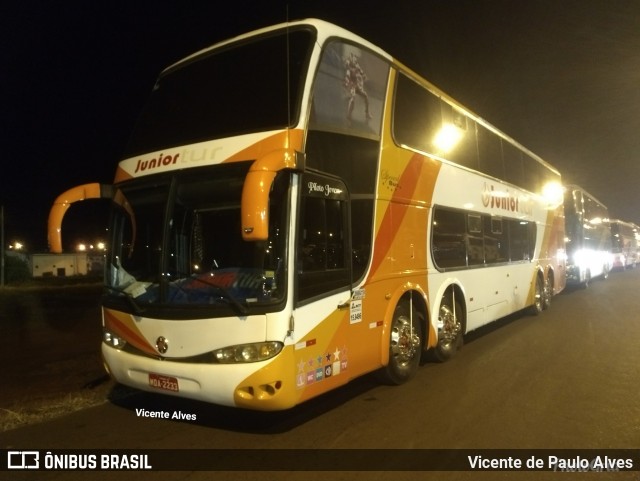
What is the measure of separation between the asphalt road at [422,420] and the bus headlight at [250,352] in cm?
87

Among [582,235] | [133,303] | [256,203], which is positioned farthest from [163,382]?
[582,235]

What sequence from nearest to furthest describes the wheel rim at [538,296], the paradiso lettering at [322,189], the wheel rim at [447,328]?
the paradiso lettering at [322,189] < the wheel rim at [447,328] < the wheel rim at [538,296]

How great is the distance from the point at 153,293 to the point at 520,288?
8951 millimetres

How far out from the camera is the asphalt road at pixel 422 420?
4.41 m

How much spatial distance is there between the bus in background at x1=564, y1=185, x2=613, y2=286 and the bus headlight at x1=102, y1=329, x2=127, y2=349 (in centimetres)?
1773

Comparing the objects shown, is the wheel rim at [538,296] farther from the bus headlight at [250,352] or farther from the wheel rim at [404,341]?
the bus headlight at [250,352]

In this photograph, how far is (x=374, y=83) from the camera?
594 cm

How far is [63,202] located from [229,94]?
2.12 metres

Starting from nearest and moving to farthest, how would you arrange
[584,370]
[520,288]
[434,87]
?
[584,370]
[434,87]
[520,288]

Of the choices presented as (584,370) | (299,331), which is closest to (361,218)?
(299,331)

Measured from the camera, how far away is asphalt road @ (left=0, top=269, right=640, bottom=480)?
14.5 ft

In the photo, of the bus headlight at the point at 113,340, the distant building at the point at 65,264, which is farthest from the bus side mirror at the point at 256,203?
the distant building at the point at 65,264

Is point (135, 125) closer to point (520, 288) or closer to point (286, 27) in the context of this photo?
point (286, 27)

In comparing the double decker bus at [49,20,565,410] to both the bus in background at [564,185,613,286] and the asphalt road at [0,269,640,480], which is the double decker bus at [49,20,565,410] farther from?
the bus in background at [564,185,613,286]
